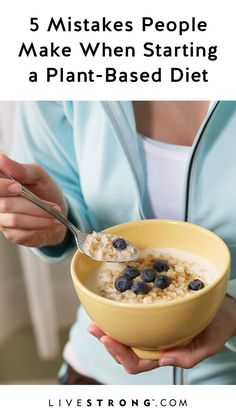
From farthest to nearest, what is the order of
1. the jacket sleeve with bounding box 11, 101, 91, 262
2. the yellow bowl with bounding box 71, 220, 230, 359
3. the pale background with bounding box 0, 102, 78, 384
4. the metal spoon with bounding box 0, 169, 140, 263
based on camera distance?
1. the pale background with bounding box 0, 102, 78, 384
2. the jacket sleeve with bounding box 11, 101, 91, 262
3. the metal spoon with bounding box 0, 169, 140, 263
4. the yellow bowl with bounding box 71, 220, 230, 359

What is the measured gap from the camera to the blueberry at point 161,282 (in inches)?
23.5

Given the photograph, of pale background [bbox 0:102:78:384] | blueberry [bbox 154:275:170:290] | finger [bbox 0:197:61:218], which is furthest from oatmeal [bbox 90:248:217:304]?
pale background [bbox 0:102:78:384]

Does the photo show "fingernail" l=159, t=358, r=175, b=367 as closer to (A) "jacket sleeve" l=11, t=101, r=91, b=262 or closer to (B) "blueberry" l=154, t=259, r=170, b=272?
(B) "blueberry" l=154, t=259, r=170, b=272

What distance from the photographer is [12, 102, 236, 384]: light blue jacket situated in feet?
2.24

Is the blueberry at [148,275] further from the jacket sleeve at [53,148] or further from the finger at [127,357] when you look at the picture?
the jacket sleeve at [53,148]

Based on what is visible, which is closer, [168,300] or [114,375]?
[168,300]

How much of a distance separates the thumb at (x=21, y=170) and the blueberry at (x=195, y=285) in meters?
0.23

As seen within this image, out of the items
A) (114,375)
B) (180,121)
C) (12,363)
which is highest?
(180,121)

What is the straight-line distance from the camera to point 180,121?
0.74 meters

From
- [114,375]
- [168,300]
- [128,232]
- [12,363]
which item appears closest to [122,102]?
[128,232]

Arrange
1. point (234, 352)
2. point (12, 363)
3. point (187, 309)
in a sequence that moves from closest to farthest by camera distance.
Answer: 1. point (187, 309)
2. point (234, 352)
3. point (12, 363)

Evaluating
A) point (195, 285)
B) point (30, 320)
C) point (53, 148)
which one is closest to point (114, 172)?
point (53, 148)
